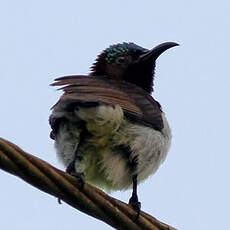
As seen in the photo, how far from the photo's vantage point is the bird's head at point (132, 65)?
7203 mm

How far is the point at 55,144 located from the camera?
588cm

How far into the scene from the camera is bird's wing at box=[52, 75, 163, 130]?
16.6ft

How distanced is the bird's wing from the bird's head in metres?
0.35

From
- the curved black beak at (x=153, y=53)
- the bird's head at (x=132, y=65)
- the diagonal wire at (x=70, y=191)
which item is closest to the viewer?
the diagonal wire at (x=70, y=191)

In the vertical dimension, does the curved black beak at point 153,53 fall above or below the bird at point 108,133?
above

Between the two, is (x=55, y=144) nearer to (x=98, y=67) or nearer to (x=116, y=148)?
(x=116, y=148)

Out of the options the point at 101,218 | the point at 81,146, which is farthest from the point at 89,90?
the point at 101,218

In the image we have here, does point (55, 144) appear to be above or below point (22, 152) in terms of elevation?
above

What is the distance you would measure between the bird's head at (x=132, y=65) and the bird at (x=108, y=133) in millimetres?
770

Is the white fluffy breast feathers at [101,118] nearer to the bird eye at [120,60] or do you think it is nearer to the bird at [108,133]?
the bird at [108,133]

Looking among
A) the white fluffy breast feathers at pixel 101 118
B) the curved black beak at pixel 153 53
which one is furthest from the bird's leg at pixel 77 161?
the curved black beak at pixel 153 53

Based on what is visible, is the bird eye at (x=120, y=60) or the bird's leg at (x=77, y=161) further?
the bird eye at (x=120, y=60)

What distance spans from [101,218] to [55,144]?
2186mm

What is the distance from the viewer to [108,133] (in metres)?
5.47
